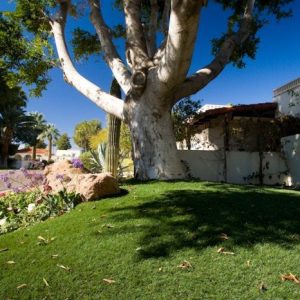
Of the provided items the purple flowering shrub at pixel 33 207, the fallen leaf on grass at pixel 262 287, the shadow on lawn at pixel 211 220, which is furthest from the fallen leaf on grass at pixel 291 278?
the purple flowering shrub at pixel 33 207

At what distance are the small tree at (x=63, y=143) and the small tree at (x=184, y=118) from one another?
8047 cm

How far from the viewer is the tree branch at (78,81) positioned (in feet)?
33.8

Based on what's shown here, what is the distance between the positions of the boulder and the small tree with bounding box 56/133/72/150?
88062 mm

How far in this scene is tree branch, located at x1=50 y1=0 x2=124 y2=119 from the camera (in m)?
10.3

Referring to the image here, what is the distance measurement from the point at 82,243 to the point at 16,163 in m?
52.4

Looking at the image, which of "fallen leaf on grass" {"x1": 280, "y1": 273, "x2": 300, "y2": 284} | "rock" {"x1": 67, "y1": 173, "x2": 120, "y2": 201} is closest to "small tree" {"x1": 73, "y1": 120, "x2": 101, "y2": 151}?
"rock" {"x1": 67, "y1": 173, "x2": 120, "y2": 201}

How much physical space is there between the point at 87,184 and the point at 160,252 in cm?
321

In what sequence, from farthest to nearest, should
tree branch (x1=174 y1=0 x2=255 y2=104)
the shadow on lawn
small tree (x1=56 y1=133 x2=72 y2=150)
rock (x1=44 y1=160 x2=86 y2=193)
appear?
small tree (x1=56 y1=133 x2=72 y2=150)
tree branch (x1=174 y1=0 x2=255 y2=104)
rock (x1=44 y1=160 x2=86 y2=193)
the shadow on lawn

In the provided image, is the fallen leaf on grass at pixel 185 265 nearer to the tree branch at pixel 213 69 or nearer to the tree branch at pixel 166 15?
the tree branch at pixel 213 69

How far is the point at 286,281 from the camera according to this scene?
3510 millimetres

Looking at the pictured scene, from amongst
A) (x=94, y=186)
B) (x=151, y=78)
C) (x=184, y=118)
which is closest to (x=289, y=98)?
(x=184, y=118)

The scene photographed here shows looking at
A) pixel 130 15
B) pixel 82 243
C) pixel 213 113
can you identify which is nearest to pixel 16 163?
pixel 213 113

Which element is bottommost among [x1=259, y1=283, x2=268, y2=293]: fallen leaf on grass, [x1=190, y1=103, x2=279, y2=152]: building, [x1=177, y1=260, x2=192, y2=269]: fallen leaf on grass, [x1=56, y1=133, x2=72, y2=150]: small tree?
[x1=259, y1=283, x2=268, y2=293]: fallen leaf on grass

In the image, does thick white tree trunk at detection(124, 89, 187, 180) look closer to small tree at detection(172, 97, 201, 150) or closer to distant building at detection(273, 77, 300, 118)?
small tree at detection(172, 97, 201, 150)
